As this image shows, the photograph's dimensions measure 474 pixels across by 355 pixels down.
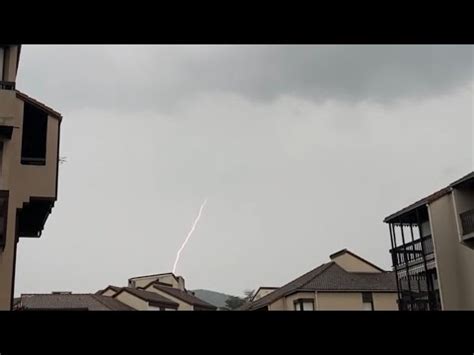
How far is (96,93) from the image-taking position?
25.7 ft

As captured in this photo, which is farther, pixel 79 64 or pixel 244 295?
pixel 244 295

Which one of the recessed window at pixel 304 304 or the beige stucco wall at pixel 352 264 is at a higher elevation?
the beige stucco wall at pixel 352 264

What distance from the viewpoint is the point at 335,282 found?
15055mm

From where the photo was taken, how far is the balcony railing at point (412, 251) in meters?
12.5

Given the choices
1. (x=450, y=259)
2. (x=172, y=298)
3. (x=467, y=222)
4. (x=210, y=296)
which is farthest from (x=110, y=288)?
(x=467, y=222)

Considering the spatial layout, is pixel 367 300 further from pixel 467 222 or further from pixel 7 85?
pixel 7 85

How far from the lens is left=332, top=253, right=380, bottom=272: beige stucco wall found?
1608 centimetres

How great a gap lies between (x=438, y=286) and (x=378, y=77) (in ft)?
22.1

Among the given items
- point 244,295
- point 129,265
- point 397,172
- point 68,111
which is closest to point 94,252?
point 129,265

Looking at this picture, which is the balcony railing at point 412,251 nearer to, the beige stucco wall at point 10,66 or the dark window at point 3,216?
the dark window at point 3,216

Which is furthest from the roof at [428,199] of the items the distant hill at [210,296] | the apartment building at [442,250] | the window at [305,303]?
the distant hill at [210,296]

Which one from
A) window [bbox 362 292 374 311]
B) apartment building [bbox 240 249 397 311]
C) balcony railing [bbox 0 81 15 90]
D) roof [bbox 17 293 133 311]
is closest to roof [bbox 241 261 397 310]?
apartment building [bbox 240 249 397 311]

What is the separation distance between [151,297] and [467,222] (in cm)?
713
